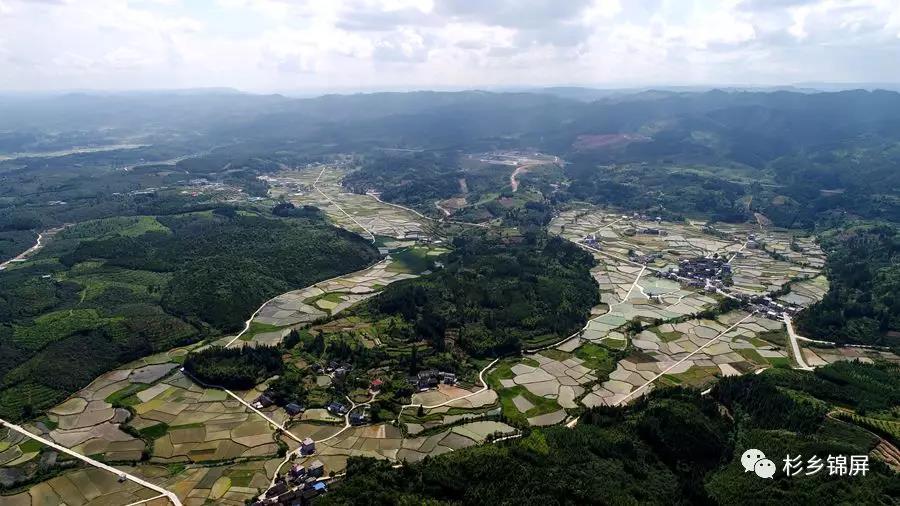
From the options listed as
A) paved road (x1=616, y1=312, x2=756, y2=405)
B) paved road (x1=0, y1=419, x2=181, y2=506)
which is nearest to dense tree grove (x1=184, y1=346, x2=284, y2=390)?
paved road (x1=0, y1=419, x2=181, y2=506)

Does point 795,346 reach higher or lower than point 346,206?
lower

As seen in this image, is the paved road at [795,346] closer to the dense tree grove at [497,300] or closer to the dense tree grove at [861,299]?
the dense tree grove at [861,299]

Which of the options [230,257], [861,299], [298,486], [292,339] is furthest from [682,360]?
[230,257]

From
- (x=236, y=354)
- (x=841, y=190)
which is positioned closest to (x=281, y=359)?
(x=236, y=354)

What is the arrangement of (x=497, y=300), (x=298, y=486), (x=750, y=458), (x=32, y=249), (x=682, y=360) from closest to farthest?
(x=298, y=486), (x=750, y=458), (x=682, y=360), (x=497, y=300), (x=32, y=249)

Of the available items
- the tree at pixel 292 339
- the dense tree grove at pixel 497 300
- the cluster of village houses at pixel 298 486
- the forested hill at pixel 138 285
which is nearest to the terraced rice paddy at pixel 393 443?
the cluster of village houses at pixel 298 486

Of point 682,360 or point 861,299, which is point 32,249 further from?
point 861,299

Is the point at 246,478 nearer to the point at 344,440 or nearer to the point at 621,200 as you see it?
the point at 344,440
